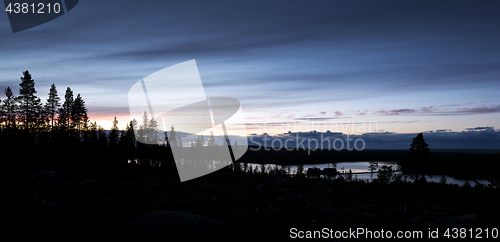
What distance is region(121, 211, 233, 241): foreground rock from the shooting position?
918 centimetres

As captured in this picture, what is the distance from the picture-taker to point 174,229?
9.40 meters

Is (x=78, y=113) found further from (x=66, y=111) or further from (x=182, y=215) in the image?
(x=182, y=215)

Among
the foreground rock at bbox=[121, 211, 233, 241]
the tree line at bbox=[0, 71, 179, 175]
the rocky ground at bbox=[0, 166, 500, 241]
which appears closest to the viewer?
the foreground rock at bbox=[121, 211, 233, 241]

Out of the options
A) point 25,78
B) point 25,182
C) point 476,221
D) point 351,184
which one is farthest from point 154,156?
point 476,221

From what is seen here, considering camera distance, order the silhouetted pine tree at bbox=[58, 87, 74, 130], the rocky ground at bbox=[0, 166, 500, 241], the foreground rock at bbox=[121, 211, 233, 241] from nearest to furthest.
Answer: the foreground rock at bbox=[121, 211, 233, 241] → the rocky ground at bbox=[0, 166, 500, 241] → the silhouetted pine tree at bbox=[58, 87, 74, 130]

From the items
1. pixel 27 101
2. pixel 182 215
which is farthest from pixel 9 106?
pixel 182 215

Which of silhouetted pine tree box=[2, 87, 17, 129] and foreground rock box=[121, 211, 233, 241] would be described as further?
silhouetted pine tree box=[2, 87, 17, 129]

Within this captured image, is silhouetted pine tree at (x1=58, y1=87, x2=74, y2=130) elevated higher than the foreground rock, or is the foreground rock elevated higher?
silhouetted pine tree at (x1=58, y1=87, x2=74, y2=130)

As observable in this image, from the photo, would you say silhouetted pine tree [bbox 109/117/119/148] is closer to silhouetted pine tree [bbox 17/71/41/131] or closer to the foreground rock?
silhouetted pine tree [bbox 17/71/41/131]

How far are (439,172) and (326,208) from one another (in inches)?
4454

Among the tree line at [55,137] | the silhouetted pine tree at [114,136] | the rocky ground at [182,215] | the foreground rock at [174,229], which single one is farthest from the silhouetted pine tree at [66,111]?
the foreground rock at [174,229]

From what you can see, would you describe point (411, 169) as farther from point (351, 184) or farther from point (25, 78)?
point (25, 78)

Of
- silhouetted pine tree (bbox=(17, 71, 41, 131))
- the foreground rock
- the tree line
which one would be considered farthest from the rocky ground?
silhouetted pine tree (bbox=(17, 71, 41, 131))

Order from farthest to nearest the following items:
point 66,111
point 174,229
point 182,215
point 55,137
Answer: point 66,111 → point 55,137 → point 182,215 → point 174,229
